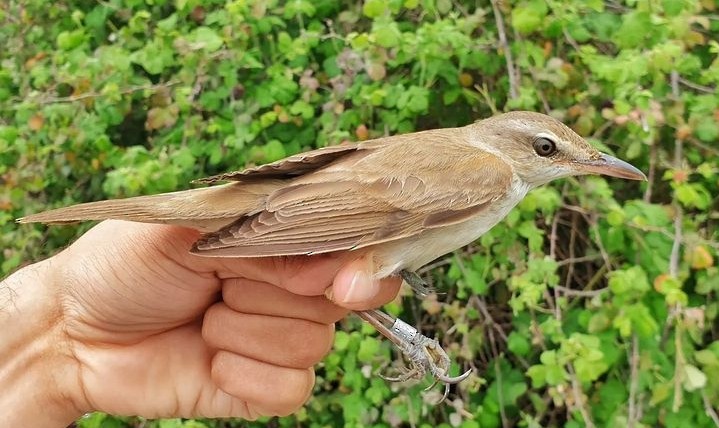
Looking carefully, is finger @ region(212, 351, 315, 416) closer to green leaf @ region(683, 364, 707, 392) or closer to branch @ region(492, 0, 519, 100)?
green leaf @ region(683, 364, 707, 392)

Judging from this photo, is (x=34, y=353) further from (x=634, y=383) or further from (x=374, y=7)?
(x=634, y=383)

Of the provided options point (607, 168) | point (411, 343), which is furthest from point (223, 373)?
point (607, 168)

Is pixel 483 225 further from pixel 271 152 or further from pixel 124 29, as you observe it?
pixel 124 29

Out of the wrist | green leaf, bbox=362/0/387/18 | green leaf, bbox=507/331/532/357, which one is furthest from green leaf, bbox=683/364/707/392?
the wrist

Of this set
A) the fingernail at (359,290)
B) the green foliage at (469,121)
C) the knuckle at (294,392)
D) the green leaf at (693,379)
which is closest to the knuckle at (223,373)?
the knuckle at (294,392)

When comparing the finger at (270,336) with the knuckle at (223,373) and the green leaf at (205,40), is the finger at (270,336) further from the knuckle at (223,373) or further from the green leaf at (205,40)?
the green leaf at (205,40)

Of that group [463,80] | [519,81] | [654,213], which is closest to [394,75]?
[463,80]

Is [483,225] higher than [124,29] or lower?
lower
